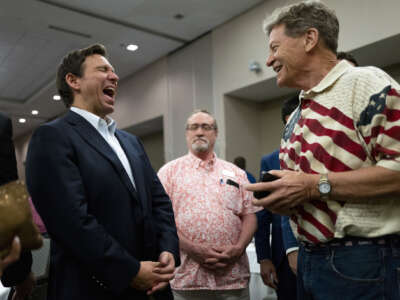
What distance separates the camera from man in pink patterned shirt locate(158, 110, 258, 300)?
2.09 m

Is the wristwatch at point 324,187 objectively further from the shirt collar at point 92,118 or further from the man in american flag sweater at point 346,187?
the shirt collar at point 92,118

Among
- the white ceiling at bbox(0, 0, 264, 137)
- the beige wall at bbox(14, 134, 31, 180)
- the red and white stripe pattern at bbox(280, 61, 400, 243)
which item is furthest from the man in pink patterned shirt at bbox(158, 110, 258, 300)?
the beige wall at bbox(14, 134, 31, 180)

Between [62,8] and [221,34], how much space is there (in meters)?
2.42

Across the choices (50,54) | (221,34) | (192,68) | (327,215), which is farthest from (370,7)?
(50,54)

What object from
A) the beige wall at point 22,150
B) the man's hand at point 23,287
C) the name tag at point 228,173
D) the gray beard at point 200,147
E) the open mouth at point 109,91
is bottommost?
the man's hand at point 23,287

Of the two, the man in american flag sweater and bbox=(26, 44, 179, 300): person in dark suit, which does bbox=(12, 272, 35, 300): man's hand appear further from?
the man in american flag sweater

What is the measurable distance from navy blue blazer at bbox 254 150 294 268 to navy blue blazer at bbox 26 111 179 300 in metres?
0.90

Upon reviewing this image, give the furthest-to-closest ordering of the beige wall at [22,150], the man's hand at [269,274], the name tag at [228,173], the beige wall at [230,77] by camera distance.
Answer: the beige wall at [22,150] < the beige wall at [230,77] < the name tag at [228,173] < the man's hand at [269,274]

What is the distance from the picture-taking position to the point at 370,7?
4.15m

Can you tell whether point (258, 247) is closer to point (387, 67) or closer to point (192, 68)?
point (387, 67)

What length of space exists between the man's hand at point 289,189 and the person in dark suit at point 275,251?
42.1 inches

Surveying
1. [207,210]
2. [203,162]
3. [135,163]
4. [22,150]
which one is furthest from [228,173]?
→ [22,150]

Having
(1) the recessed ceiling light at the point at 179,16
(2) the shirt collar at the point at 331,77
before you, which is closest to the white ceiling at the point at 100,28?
(1) the recessed ceiling light at the point at 179,16

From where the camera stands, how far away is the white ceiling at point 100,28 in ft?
17.4
